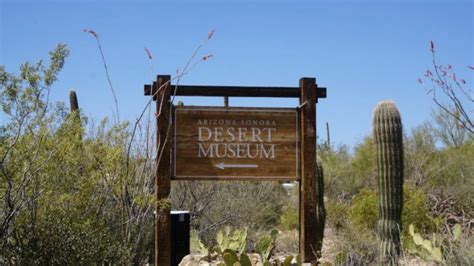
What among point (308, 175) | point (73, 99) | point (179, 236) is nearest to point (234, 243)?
point (179, 236)

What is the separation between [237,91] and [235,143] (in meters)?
0.65

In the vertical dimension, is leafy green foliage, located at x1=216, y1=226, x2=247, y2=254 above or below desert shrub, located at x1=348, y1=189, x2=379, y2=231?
below

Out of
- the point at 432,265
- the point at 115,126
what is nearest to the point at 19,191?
the point at 115,126

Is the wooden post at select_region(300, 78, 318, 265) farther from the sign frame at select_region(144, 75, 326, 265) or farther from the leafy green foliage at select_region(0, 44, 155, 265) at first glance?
the leafy green foliage at select_region(0, 44, 155, 265)

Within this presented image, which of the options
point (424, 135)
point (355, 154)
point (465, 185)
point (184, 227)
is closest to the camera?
point (184, 227)

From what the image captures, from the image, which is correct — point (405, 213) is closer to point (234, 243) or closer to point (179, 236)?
point (234, 243)

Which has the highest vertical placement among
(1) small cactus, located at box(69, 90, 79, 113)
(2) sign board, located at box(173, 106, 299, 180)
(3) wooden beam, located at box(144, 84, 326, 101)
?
(1) small cactus, located at box(69, 90, 79, 113)

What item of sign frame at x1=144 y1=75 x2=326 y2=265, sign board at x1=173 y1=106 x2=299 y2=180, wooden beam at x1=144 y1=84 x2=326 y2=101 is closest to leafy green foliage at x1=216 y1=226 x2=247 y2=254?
sign frame at x1=144 y1=75 x2=326 y2=265

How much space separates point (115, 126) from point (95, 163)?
2.17ft

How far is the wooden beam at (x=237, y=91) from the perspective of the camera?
28.1ft

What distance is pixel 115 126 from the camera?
319 inches

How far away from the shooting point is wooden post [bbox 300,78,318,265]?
338 inches

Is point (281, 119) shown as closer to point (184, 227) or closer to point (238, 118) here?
point (238, 118)

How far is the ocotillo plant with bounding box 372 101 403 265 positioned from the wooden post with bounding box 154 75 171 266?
12.8ft
